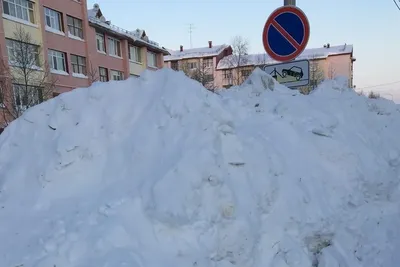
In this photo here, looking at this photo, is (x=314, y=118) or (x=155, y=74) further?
(x=314, y=118)

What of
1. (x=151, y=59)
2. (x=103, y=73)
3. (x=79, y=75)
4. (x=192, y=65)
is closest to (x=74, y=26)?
(x=79, y=75)

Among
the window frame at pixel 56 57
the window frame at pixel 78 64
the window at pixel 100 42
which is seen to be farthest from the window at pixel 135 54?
the window frame at pixel 56 57

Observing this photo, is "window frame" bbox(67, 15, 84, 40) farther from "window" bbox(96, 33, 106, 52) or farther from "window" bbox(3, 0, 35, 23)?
"window" bbox(3, 0, 35, 23)

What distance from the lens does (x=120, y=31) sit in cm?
2838

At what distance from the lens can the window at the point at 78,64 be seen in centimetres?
2327

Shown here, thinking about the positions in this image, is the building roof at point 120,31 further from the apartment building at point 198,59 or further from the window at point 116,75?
the apartment building at point 198,59

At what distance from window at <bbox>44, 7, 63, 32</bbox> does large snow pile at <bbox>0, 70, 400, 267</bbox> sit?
20825mm

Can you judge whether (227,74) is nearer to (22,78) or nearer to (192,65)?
(192,65)

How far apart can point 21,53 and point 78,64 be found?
649cm

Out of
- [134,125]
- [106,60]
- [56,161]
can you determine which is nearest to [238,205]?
[134,125]

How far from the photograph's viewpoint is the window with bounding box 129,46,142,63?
102ft

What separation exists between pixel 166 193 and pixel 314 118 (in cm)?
240

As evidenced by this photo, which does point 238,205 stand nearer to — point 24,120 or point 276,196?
point 276,196

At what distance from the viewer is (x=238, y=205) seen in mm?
2848
